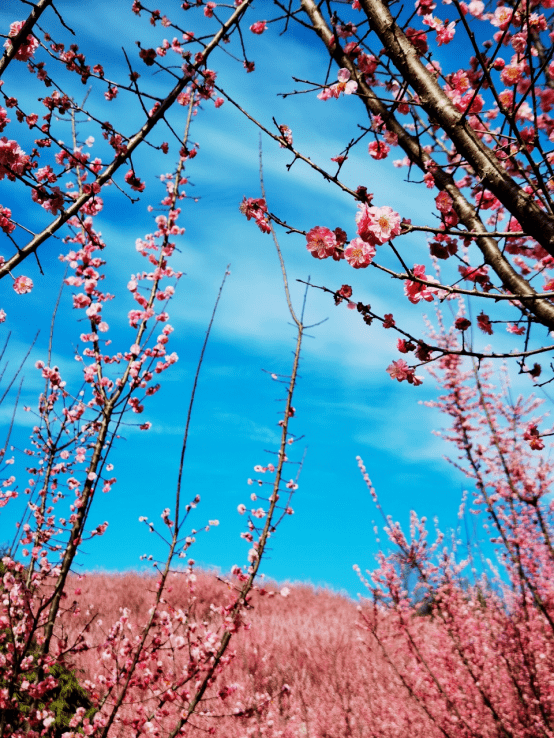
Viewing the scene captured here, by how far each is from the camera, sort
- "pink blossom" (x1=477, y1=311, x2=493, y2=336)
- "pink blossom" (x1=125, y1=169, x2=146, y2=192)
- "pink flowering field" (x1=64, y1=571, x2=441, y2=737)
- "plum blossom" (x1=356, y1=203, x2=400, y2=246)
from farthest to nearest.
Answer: "pink flowering field" (x1=64, y1=571, x2=441, y2=737) < "pink blossom" (x1=125, y1=169, x2=146, y2=192) < "pink blossom" (x1=477, y1=311, x2=493, y2=336) < "plum blossom" (x1=356, y1=203, x2=400, y2=246)

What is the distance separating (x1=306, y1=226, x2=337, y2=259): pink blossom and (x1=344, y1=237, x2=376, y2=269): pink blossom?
81mm

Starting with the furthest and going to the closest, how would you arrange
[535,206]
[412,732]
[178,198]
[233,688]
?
[178,198]
[412,732]
[233,688]
[535,206]

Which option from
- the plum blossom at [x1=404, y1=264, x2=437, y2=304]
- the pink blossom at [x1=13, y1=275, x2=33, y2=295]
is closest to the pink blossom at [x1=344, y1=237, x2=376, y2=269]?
the plum blossom at [x1=404, y1=264, x2=437, y2=304]

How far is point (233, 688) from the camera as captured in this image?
3969 millimetres

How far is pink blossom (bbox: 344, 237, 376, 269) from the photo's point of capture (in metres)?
1.77

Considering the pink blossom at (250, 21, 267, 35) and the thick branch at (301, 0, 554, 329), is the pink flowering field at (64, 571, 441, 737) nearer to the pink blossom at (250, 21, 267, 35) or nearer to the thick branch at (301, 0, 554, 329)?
the thick branch at (301, 0, 554, 329)

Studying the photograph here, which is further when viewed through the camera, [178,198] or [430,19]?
[178,198]

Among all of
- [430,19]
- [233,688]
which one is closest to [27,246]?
[430,19]

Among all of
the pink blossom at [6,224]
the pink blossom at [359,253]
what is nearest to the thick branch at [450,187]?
the pink blossom at [359,253]

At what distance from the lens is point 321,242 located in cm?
192

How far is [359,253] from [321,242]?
19cm

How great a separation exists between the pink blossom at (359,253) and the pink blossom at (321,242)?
3.2 inches

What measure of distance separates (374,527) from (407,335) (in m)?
5.16

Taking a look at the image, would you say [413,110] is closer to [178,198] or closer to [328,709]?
[178,198]
